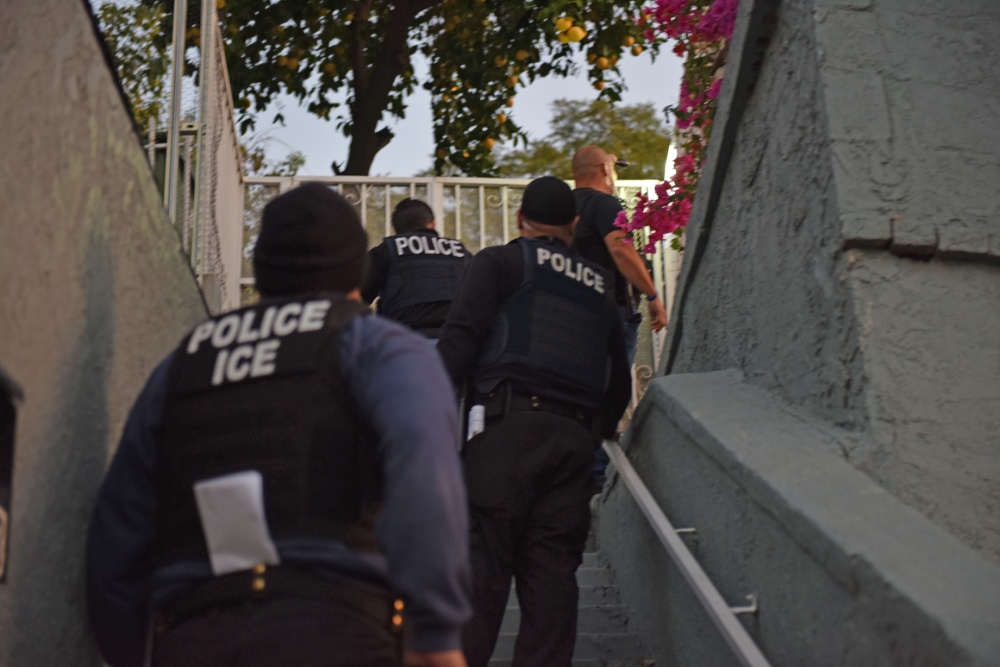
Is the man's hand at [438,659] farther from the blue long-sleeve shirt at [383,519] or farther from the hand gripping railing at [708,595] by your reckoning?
the hand gripping railing at [708,595]

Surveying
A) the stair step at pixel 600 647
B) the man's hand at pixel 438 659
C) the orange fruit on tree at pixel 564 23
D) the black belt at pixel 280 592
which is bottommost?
the stair step at pixel 600 647

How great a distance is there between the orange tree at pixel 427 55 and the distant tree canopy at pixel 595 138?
13.7m

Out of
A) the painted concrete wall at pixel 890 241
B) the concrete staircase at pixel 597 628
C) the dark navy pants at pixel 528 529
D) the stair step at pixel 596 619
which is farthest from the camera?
the stair step at pixel 596 619

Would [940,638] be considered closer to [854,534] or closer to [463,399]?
[854,534]

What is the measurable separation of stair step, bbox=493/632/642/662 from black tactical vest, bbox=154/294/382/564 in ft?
7.90

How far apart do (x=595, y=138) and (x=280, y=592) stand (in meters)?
25.5

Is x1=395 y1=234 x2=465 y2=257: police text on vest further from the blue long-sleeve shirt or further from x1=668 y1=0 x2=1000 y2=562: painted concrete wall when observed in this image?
the blue long-sleeve shirt

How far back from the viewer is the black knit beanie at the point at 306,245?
227 cm

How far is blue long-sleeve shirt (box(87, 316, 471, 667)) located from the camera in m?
1.91

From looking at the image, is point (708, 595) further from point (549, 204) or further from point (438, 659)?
point (549, 204)

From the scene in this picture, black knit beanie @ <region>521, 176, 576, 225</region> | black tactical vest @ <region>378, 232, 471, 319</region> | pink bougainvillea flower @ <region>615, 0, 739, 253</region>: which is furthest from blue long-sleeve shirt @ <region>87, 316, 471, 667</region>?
black tactical vest @ <region>378, 232, 471, 319</region>

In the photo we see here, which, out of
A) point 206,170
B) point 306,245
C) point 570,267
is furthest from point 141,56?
point 306,245

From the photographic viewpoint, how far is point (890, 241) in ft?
10.4

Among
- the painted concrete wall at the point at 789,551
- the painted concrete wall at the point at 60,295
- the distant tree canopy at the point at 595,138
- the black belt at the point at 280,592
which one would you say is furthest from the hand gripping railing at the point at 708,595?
the distant tree canopy at the point at 595,138
